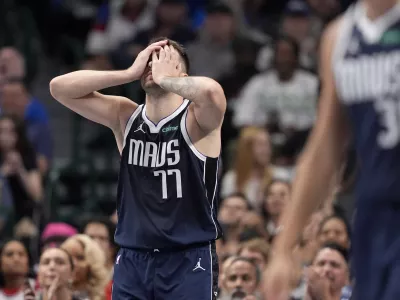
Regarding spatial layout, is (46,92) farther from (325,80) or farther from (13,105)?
(325,80)

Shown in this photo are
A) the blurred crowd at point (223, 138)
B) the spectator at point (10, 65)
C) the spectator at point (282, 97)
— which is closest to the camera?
the blurred crowd at point (223, 138)

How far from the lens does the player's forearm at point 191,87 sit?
19.3 feet

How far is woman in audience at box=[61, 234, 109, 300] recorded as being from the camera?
859 centimetres

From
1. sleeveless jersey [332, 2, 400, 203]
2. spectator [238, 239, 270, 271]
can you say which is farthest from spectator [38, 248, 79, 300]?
sleeveless jersey [332, 2, 400, 203]

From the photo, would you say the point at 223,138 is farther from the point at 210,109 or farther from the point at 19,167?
the point at 210,109

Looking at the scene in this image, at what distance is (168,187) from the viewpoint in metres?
5.94

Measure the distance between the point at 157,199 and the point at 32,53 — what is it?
8.13 m

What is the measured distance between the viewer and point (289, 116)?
39.0 feet

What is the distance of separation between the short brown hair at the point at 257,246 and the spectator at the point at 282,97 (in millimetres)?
2779

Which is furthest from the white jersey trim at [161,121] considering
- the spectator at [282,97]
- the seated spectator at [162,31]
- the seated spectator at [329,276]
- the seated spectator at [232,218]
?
the seated spectator at [162,31]

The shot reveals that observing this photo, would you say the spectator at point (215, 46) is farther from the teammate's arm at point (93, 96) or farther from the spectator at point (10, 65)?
the teammate's arm at point (93, 96)

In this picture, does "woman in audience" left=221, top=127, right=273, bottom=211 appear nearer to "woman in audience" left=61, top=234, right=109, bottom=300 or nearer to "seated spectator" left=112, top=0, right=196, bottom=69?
"seated spectator" left=112, top=0, right=196, bottom=69

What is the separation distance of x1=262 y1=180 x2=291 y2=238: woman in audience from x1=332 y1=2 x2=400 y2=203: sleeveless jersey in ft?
21.5

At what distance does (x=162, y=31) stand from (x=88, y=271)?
5.32 m
